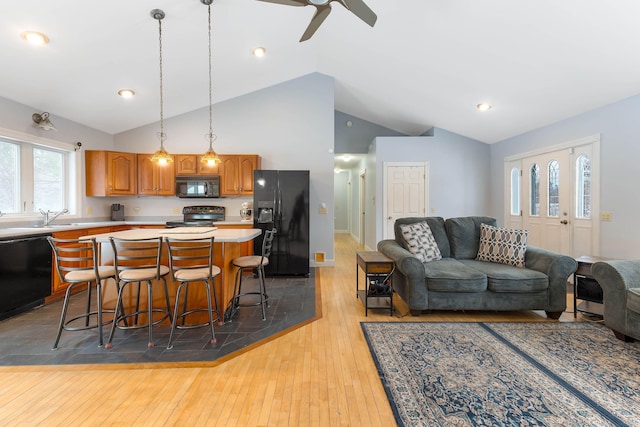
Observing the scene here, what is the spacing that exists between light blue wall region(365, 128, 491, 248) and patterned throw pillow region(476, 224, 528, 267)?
2.48m

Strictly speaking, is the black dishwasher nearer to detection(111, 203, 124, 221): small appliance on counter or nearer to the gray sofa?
detection(111, 203, 124, 221): small appliance on counter

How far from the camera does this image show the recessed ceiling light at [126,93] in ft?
13.9

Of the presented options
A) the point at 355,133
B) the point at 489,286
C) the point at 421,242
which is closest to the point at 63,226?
the point at 421,242

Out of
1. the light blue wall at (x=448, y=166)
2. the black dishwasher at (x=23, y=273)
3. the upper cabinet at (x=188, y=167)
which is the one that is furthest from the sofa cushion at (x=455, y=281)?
the black dishwasher at (x=23, y=273)

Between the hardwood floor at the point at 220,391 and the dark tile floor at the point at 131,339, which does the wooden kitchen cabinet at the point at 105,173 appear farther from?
the hardwood floor at the point at 220,391

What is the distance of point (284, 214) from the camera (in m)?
4.81

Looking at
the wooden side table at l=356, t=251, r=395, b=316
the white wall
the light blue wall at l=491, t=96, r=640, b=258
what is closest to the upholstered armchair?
the light blue wall at l=491, t=96, r=640, b=258

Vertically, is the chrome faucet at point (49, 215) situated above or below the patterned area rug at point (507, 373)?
above

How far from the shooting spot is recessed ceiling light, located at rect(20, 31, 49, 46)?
9.30 ft

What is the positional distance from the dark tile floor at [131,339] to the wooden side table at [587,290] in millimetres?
2859

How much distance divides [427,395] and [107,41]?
447cm

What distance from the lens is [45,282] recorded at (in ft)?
11.5

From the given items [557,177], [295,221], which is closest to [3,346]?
[295,221]

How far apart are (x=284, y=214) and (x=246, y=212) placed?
0.85 metres
